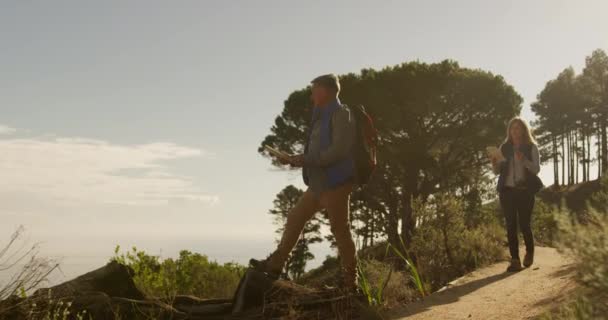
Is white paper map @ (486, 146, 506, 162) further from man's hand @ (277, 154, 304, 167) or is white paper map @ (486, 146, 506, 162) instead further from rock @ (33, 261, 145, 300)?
rock @ (33, 261, 145, 300)

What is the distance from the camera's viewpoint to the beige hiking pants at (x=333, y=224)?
14.5ft

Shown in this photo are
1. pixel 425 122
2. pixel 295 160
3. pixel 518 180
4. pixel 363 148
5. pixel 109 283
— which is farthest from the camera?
pixel 425 122

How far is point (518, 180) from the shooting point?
6.73 metres

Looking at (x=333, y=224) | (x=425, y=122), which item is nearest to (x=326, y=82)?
(x=333, y=224)

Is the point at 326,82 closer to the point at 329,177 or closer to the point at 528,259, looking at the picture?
the point at 329,177

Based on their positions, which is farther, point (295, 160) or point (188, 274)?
point (188, 274)

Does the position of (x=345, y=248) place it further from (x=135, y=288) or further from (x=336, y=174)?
(x=135, y=288)

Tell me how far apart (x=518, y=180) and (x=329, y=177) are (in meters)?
3.44

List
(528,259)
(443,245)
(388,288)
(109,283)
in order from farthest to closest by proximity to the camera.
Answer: (443,245), (528,259), (388,288), (109,283)

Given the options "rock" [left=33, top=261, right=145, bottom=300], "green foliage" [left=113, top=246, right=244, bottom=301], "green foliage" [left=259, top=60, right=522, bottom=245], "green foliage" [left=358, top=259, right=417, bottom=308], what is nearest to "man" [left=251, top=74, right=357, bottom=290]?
"green foliage" [left=358, top=259, right=417, bottom=308]

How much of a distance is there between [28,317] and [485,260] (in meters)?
6.87

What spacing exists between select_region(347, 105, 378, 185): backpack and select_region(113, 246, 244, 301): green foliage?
11.7ft

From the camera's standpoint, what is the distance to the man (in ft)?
14.5

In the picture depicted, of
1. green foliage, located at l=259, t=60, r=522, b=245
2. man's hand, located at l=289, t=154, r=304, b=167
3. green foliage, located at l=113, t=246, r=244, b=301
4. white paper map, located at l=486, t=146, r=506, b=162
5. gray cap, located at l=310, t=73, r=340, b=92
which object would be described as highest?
green foliage, located at l=259, t=60, r=522, b=245
